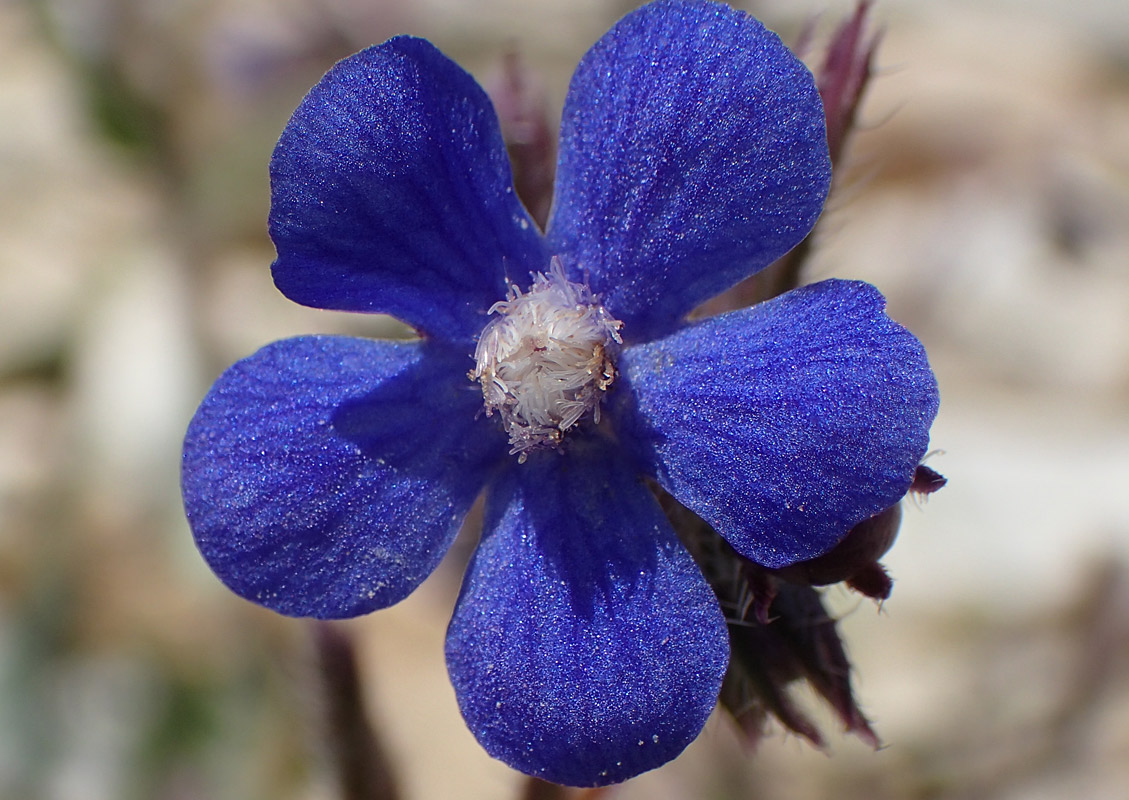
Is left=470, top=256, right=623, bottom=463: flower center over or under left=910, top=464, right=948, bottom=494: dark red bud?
over

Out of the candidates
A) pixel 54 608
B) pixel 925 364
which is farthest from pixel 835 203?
pixel 54 608

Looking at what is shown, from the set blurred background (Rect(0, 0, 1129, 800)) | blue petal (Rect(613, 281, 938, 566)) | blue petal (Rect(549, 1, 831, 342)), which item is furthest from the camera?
blurred background (Rect(0, 0, 1129, 800))

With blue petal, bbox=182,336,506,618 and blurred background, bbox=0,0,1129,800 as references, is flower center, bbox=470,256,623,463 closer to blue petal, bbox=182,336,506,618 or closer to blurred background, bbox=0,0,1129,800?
blue petal, bbox=182,336,506,618

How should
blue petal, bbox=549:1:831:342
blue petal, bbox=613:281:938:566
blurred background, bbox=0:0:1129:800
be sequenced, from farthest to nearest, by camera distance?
blurred background, bbox=0:0:1129:800, blue petal, bbox=549:1:831:342, blue petal, bbox=613:281:938:566

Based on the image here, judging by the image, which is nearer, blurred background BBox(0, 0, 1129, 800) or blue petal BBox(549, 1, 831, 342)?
blue petal BBox(549, 1, 831, 342)

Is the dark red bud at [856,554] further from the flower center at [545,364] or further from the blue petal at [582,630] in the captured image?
the flower center at [545,364]

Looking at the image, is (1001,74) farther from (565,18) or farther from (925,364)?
(925,364)

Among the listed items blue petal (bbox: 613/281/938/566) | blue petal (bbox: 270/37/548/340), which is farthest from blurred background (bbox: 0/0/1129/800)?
blue petal (bbox: 613/281/938/566)

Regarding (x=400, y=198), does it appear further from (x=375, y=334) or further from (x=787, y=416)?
(x=375, y=334)

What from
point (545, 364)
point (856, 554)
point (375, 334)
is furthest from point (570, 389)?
point (375, 334)
